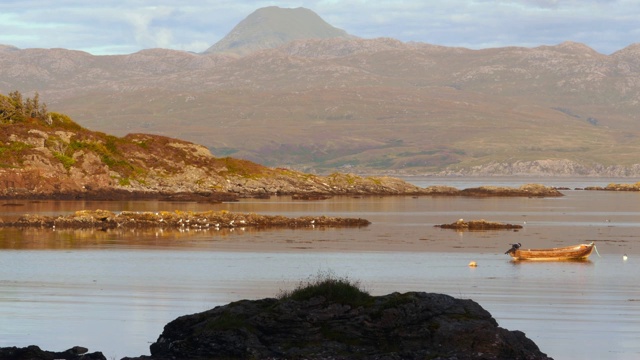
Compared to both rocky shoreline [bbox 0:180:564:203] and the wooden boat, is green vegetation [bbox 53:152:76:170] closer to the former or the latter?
rocky shoreline [bbox 0:180:564:203]

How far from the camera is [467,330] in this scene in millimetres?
20953

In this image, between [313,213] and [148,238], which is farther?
[313,213]

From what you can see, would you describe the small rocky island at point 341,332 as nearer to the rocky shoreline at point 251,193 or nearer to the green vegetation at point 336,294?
the green vegetation at point 336,294

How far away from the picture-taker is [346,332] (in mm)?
21625

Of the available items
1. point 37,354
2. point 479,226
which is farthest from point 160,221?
point 37,354

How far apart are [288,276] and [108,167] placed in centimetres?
7231

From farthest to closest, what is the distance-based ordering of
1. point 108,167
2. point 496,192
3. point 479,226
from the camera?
point 496,192
point 108,167
point 479,226

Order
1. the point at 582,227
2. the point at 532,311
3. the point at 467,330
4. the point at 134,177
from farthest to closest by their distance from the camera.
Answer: the point at 134,177, the point at 582,227, the point at 532,311, the point at 467,330

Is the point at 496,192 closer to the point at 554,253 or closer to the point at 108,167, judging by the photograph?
the point at 108,167

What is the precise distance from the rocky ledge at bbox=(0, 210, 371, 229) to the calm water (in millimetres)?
3130

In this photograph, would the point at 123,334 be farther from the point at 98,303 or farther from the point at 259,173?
the point at 259,173

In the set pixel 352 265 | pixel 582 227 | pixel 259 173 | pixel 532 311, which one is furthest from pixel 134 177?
pixel 532 311

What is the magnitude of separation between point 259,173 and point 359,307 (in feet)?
357

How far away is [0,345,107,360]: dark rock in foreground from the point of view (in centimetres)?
2072
